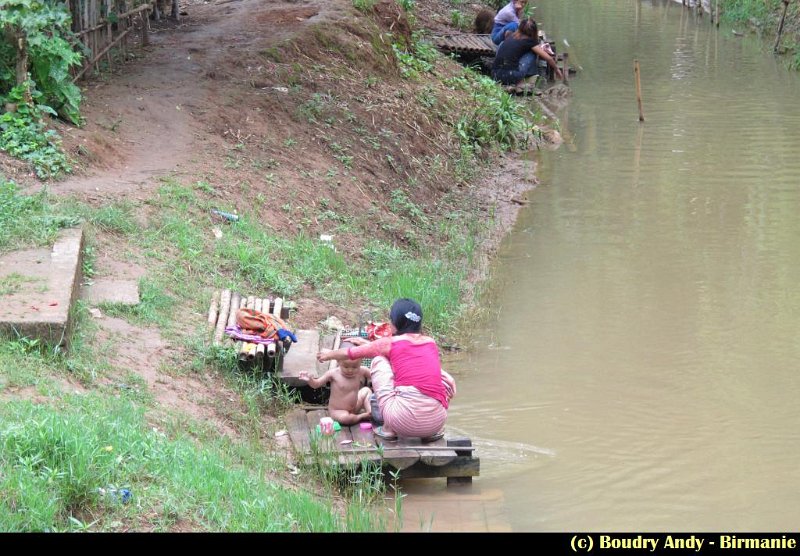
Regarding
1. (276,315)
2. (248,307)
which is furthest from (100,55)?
(276,315)

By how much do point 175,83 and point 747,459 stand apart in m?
8.36

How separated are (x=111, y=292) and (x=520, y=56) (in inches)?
513

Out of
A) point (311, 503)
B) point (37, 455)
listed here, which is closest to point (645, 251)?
point (311, 503)

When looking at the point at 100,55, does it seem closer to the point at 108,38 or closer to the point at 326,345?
the point at 108,38

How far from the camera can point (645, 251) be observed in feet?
35.9

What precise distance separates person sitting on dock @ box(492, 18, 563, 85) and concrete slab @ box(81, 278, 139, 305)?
1253 cm

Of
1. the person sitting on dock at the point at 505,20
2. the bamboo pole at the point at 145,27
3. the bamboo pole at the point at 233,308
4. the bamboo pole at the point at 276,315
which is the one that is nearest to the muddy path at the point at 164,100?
the bamboo pole at the point at 145,27

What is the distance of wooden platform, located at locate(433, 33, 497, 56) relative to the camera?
1950cm

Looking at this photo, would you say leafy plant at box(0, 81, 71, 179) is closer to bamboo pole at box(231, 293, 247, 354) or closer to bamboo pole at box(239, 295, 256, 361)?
bamboo pole at box(231, 293, 247, 354)

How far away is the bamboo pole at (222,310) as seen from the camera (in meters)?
6.99

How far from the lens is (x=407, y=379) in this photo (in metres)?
6.22

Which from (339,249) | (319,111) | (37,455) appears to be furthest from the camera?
(319,111)

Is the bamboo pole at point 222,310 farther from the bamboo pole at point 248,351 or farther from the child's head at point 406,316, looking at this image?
the child's head at point 406,316
